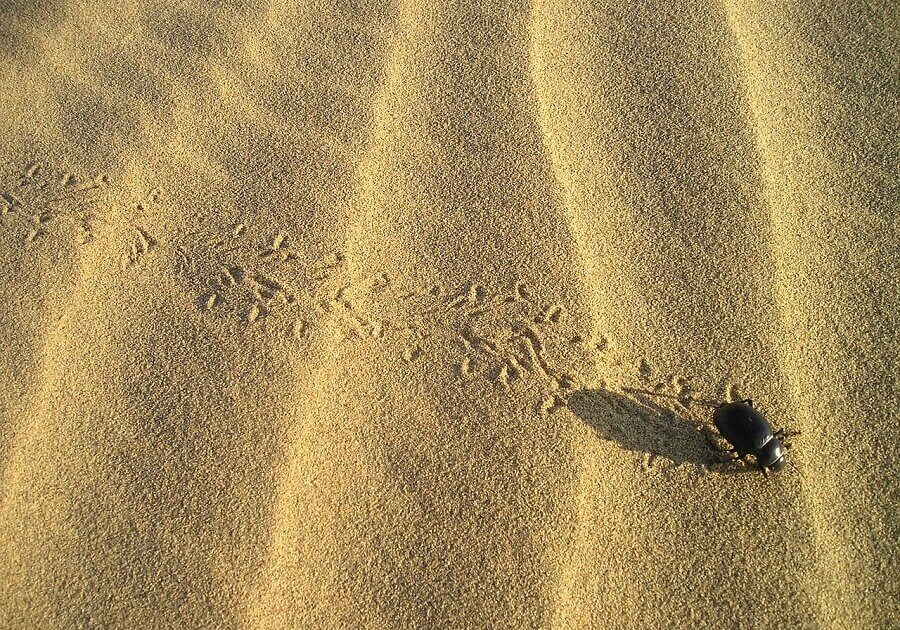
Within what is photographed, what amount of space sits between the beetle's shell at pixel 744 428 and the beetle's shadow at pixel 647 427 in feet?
0.20

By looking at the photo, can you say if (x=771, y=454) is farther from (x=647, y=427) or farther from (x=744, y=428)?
(x=647, y=427)

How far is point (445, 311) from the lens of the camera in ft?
4.80

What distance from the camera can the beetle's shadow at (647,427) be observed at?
132cm

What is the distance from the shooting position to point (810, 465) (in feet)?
4.29

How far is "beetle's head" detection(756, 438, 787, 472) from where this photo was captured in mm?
1254

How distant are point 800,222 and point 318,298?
1163 mm

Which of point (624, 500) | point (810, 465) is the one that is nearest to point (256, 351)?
point (624, 500)

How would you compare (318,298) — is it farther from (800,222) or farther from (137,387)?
(800,222)

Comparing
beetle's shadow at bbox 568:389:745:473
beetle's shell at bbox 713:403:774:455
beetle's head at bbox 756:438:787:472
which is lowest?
beetle's shadow at bbox 568:389:745:473

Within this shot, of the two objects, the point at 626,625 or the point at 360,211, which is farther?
the point at 360,211

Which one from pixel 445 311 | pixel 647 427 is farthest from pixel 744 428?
pixel 445 311

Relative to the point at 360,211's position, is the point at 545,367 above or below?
below

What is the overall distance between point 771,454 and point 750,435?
0.06 meters

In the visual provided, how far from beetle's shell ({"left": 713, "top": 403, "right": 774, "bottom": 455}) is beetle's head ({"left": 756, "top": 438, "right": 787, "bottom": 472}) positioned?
0.01m
